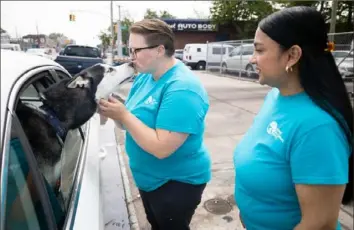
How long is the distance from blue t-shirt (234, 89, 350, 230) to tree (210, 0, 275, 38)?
34.2 metres

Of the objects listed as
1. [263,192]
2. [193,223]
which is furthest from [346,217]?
[263,192]

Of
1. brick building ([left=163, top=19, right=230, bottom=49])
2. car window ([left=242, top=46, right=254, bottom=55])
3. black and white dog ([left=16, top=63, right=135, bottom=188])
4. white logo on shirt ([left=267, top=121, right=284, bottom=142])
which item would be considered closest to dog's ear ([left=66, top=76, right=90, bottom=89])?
black and white dog ([left=16, top=63, right=135, bottom=188])

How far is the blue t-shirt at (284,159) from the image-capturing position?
3.67 ft

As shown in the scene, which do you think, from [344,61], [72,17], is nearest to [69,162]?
[344,61]

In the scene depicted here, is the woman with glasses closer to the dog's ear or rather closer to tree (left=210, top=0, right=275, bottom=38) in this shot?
the dog's ear

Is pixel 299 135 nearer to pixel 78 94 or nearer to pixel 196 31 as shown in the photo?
pixel 78 94

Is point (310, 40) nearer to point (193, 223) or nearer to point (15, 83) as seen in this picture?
point (15, 83)

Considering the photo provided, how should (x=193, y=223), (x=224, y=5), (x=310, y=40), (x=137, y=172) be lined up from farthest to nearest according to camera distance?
(x=224, y=5), (x=193, y=223), (x=137, y=172), (x=310, y=40)

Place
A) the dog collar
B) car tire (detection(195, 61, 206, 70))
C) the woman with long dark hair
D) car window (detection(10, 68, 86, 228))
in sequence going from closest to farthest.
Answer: the woman with long dark hair → car window (detection(10, 68, 86, 228)) → the dog collar → car tire (detection(195, 61, 206, 70))

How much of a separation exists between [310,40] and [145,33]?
937 millimetres

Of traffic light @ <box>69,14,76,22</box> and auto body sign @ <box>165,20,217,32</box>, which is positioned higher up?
traffic light @ <box>69,14,76,22</box>

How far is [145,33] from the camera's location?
1.82 m

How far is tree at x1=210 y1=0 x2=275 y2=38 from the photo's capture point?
110ft

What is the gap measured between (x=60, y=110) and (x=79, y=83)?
0.21 metres
